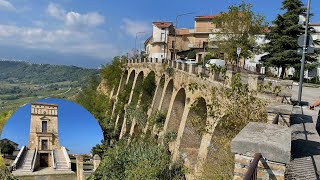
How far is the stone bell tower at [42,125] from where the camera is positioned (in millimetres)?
5395

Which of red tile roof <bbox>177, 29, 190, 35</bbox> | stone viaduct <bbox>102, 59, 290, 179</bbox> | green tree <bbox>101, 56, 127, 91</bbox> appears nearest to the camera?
stone viaduct <bbox>102, 59, 290, 179</bbox>

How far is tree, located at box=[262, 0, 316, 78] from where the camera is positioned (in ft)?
84.6

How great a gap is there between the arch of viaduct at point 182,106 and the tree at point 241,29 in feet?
23.5

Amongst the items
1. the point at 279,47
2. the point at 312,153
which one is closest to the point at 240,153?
the point at 312,153

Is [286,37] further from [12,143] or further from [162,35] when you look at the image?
[162,35]

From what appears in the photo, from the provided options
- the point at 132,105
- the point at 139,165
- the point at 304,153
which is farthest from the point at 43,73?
the point at 304,153

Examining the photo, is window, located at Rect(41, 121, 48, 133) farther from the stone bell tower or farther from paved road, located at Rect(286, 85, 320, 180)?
paved road, located at Rect(286, 85, 320, 180)

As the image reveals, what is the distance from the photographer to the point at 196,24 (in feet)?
184

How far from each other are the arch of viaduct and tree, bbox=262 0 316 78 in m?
9.22

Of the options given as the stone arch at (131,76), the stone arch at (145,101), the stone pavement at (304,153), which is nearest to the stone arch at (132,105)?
the stone arch at (145,101)

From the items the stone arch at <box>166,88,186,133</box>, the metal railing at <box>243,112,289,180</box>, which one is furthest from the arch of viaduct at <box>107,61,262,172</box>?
the metal railing at <box>243,112,289,180</box>

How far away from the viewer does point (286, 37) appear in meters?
26.2

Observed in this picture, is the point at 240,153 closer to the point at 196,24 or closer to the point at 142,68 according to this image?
the point at 142,68

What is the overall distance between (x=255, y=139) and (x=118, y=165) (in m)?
11.6
